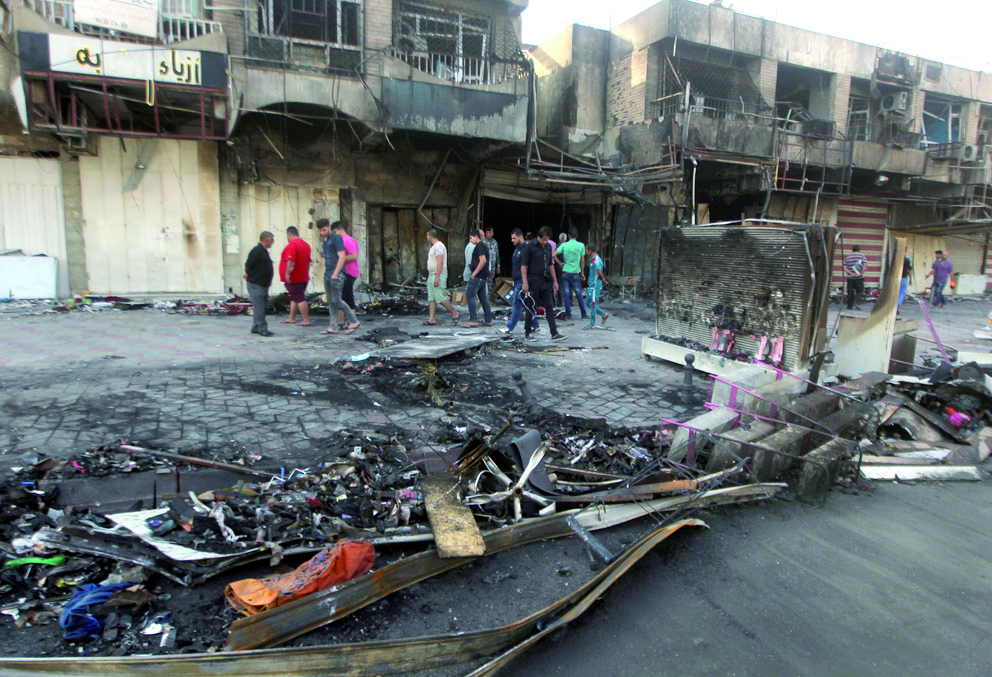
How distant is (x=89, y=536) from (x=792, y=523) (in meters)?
4.04

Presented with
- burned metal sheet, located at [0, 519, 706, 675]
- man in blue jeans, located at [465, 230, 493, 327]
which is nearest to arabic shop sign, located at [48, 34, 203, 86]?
man in blue jeans, located at [465, 230, 493, 327]

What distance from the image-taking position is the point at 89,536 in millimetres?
3031

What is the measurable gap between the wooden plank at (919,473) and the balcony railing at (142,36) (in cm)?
1364

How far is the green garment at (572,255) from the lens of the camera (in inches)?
444

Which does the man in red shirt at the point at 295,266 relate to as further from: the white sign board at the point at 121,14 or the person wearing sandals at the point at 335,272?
the white sign board at the point at 121,14

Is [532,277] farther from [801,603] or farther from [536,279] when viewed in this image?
[801,603]

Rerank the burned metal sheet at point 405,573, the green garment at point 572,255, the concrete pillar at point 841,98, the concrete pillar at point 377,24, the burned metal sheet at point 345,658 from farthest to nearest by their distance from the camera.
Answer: the concrete pillar at point 841,98
the concrete pillar at point 377,24
the green garment at point 572,255
the burned metal sheet at point 405,573
the burned metal sheet at point 345,658

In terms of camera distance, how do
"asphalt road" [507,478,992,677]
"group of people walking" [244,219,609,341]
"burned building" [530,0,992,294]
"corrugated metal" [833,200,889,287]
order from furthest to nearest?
1. "corrugated metal" [833,200,889,287]
2. "burned building" [530,0,992,294]
3. "group of people walking" [244,219,609,341]
4. "asphalt road" [507,478,992,677]

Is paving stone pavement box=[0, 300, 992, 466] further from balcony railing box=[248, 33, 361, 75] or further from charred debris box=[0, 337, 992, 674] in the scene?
balcony railing box=[248, 33, 361, 75]

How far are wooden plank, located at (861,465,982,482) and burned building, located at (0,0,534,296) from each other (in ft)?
36.0

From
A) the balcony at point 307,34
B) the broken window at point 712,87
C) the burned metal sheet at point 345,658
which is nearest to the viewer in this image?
the burned metal sheet at point 345,658

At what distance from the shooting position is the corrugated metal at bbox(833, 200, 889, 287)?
21.3m

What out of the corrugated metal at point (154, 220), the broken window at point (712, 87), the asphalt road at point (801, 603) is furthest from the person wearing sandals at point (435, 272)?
the broken window at point (712, 87)

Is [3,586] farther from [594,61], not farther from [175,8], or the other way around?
[594,61]
